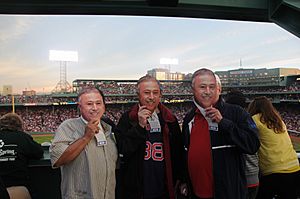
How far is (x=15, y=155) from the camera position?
2.07m

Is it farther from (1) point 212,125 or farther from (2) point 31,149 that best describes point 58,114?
(1) point 212,125

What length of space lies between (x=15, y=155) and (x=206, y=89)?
1583mm

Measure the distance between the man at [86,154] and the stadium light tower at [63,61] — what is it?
2477 cm

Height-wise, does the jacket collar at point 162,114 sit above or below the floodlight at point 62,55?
below

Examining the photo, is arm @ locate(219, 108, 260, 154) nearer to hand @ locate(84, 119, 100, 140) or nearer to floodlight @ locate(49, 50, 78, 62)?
hand @ locate(84, 119, 100, 140)

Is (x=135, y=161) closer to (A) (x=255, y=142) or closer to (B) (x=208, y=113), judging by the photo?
(B) (x=208, y=113)

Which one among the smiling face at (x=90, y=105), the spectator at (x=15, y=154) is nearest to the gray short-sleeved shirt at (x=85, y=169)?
the smiling face at (x=90, y=105)

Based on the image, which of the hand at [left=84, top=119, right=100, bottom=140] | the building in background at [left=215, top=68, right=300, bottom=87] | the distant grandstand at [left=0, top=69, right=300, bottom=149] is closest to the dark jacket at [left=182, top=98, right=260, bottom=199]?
the hand at [left=84, top=119, right=100, bottom=140]

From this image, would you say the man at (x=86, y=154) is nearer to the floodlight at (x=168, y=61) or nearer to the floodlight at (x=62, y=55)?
the floodlight at (x=62, y=55)

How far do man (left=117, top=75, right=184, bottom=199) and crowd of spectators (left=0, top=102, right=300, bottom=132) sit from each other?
22804 mm

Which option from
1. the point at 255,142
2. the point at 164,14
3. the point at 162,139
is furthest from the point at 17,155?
the point at 255,142

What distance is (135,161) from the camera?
5.37 ft

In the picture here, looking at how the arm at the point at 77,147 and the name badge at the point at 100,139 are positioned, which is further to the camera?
the name badge at the point at 100,139

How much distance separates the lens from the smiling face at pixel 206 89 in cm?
150
